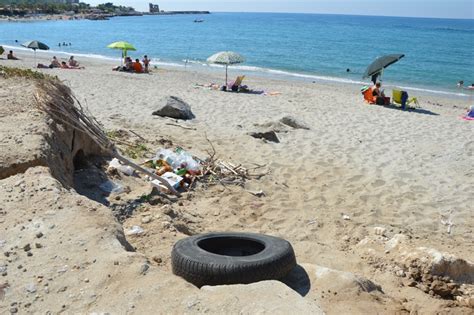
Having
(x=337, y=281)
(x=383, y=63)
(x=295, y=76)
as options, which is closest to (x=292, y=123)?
(x=383, y=63)

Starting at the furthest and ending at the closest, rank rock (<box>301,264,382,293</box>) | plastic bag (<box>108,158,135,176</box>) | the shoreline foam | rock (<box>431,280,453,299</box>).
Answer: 1. the shoreline foam
2. plastic bag (<box>108,158,135,176</box>)
3. rock (<box>431,280,453,299</box>)
4. rock (<box>301,264,382,293</box>)

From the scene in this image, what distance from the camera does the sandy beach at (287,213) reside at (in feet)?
11.1

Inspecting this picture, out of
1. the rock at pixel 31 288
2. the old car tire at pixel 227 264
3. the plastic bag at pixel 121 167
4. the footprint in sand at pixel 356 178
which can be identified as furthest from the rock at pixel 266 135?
the rock at pixel 31 288

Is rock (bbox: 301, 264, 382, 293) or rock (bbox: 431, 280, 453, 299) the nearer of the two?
rock (bbox: 301, 264, 382, 293)

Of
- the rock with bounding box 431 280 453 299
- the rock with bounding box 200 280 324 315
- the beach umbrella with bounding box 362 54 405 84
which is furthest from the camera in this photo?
the beach umbrella with bounding box 362 54 405 84

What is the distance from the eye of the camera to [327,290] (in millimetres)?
4297

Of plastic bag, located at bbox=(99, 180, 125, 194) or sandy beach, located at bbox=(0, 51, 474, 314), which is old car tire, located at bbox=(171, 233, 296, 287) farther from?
plastic bag, located at bbox=(99, 180, 125, 194)

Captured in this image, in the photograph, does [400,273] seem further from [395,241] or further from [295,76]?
[295,76]

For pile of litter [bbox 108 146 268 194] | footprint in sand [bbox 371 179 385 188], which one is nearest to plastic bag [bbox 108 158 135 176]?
pile of litter [bbox 108 146 268 194]

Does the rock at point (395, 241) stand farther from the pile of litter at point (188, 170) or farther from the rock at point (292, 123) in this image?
the rock at point (292, 123)

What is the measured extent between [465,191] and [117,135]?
6.32 m

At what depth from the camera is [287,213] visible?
6.91m

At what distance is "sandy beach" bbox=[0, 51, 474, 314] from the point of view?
11.1 ft

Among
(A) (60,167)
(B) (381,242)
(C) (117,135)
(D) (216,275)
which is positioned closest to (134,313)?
(D) (216,275)
